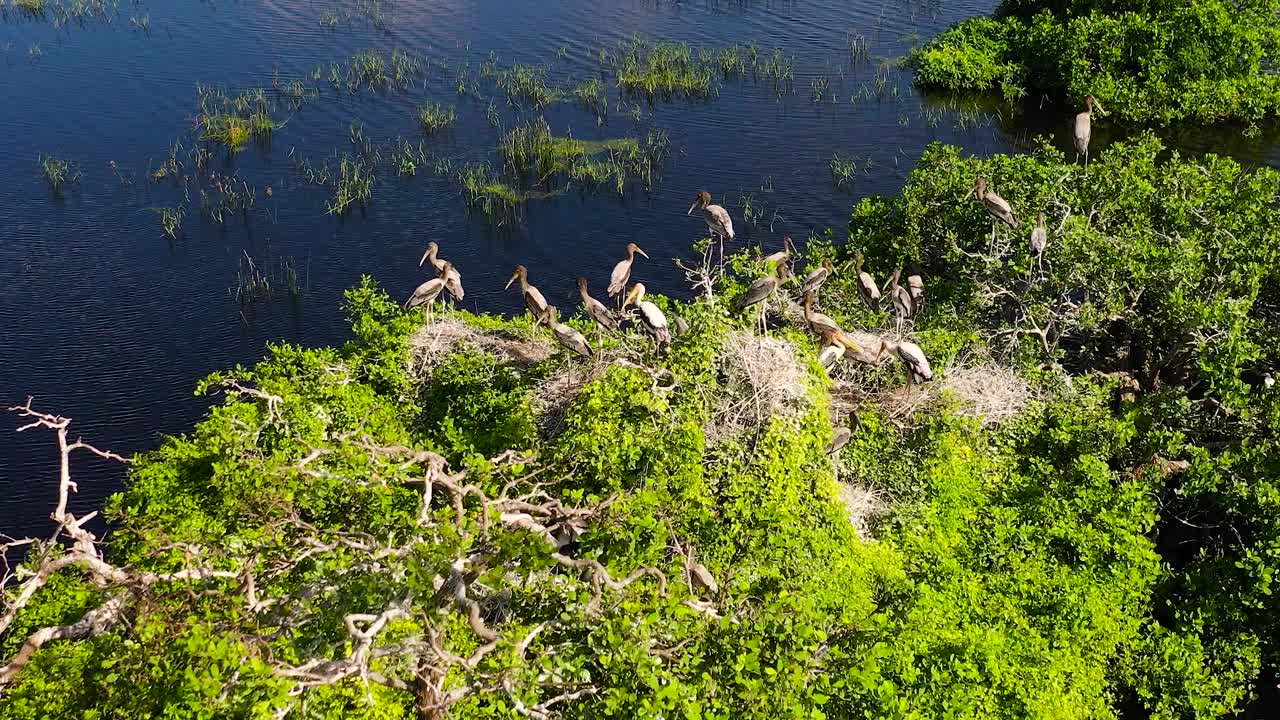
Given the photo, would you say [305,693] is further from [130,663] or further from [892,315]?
[892,315]

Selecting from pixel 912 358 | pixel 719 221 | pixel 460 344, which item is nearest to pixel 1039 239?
pixel 912 358

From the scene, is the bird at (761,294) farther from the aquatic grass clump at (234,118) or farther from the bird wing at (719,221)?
the aquatic grass clump at (234,118)

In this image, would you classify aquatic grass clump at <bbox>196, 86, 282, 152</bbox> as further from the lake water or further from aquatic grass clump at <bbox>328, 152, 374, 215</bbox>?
aquatic grass clump at <bbox>328, 152, 374, 215</bbox>

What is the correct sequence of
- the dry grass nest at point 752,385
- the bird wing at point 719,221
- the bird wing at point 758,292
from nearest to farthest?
the dry grass nest at point 752,385 < the bird wing at point 758,292 < the bird wing at point 719,221

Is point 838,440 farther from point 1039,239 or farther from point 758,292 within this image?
point 1039,239

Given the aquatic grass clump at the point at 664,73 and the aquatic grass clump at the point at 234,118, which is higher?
the aquatic grass clump at the point at 664,73

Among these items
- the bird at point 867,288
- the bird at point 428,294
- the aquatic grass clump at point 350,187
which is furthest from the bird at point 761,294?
the aquatic grass clump at point 350,187

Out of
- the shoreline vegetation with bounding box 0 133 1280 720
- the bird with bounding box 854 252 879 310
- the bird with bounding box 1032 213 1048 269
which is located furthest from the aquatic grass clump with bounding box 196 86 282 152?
the bird with bounding box 1032 213 1048 269
